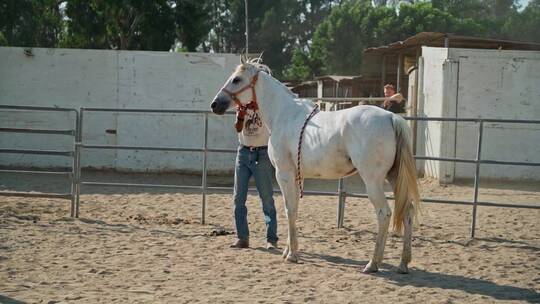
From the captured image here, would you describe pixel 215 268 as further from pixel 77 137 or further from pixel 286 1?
pixel 286 1

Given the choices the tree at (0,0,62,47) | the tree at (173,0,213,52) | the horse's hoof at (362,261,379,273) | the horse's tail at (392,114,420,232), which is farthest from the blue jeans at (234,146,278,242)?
the tree at (173,0,213,52)

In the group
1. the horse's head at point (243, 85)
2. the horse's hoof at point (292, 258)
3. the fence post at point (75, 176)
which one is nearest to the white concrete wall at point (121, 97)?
the fence post at point (75, 176)

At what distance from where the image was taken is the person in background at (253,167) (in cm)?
637

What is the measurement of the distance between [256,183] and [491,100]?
7.47 meters

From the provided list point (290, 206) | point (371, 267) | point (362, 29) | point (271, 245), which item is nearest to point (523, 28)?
point (362, 29)

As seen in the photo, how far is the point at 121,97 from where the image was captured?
1326 centimetres

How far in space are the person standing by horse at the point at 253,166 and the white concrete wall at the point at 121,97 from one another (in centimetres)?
645

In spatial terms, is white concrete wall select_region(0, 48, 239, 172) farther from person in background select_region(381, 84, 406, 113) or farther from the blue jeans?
the blue jeans

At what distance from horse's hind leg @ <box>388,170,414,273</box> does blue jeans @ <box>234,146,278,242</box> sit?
1341 millimetres

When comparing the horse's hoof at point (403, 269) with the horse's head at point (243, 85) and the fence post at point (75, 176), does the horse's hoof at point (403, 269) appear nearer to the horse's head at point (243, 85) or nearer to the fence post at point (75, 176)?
the horse's head at point (243, 85)

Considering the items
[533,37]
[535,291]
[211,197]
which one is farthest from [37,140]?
[533,37]

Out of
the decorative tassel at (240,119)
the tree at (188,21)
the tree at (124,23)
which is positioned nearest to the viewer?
the decorative tassel at (240,119)

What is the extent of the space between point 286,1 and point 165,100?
35323mm

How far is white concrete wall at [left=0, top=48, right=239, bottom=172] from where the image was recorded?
13000 millimetres
